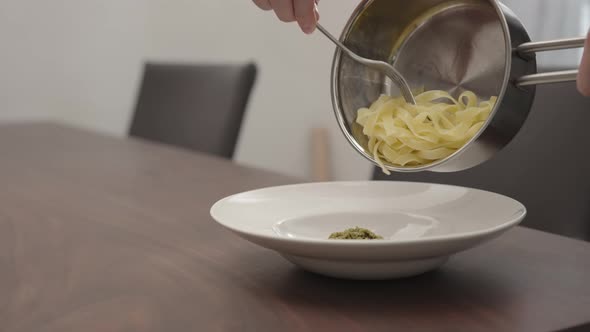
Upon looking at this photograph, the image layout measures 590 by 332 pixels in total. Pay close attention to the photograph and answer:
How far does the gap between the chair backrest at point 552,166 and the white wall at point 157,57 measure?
1846 millimetres

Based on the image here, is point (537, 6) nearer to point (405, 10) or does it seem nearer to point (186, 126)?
point (186, 126)

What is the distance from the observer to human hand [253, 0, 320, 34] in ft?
3.11

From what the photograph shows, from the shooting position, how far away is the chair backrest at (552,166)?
1031mm

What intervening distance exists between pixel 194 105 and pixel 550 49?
1163mm

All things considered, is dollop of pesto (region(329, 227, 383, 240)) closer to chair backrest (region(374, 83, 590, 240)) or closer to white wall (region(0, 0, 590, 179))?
chair backrest (region(374, 83, 590, 240))

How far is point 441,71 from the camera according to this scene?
903mm

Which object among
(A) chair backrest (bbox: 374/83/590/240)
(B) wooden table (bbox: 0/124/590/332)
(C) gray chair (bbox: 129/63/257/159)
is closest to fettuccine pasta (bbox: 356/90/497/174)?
(B) wooden table (bbox: 0/124/590/332)

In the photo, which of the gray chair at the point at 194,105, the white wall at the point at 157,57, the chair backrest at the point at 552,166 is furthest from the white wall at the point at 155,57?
the chair backrest at the point at 552,166

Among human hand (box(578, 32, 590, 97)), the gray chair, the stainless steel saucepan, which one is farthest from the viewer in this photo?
the gray chair

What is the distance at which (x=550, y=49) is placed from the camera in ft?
2.36

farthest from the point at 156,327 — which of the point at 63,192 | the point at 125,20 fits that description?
the point at 125,20

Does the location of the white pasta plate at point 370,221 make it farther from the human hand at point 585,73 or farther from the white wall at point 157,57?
the white wall at point 157,57

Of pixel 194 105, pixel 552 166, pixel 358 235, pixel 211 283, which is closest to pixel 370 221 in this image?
pixel 358 235

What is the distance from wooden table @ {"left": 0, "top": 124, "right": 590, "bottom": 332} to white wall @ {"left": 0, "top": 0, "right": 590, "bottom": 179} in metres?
2.10
